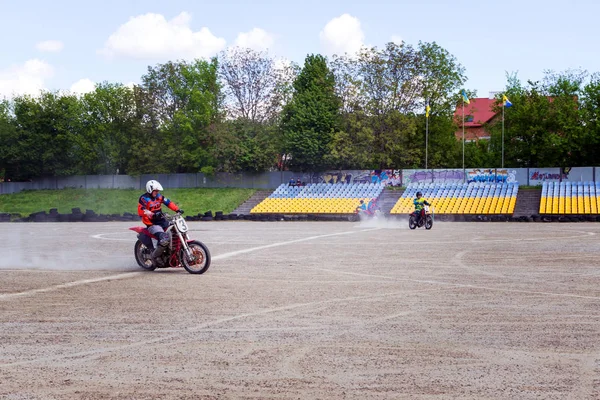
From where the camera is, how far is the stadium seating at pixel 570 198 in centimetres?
4650

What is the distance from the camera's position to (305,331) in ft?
28.1

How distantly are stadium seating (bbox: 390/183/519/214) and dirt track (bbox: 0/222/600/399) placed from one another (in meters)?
32.7

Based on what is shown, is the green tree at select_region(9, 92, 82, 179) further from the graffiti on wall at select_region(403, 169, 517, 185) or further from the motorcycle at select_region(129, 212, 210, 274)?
the motorcycle at select_region(129, 212, 210, 274)

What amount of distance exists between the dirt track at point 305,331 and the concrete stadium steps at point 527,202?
106 feet

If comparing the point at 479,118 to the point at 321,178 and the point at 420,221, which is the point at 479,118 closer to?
the point at 321,178

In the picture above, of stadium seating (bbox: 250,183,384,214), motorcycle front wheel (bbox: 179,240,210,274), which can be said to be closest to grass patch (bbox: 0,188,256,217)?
stadium seating (bbox: 250,183,384,214)

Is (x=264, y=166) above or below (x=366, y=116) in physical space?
below

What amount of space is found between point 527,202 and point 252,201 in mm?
23474

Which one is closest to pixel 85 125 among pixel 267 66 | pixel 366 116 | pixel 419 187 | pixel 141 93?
pixel 141 93

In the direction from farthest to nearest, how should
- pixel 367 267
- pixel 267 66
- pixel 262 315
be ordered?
pixel 267 66 → pixel 367 267 → pixel 262 315

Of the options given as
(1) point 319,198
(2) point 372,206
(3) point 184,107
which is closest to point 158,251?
(2) point 372,206

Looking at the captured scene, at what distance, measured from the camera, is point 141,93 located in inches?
2963

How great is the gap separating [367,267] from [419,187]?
41.1 m

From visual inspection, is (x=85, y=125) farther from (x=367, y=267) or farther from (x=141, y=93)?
(x=367, y=267)
